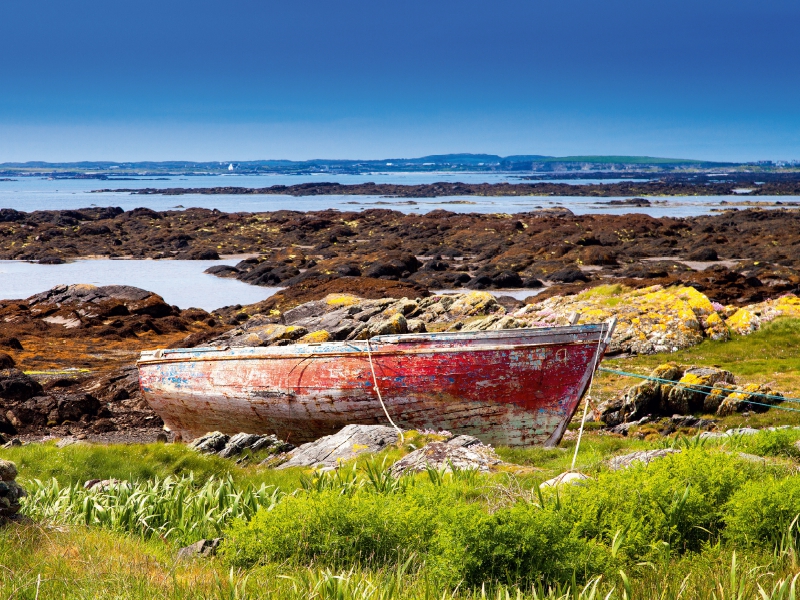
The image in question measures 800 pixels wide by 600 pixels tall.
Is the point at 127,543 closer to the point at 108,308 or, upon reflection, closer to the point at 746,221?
the point at 108,308

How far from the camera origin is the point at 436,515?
6117mm

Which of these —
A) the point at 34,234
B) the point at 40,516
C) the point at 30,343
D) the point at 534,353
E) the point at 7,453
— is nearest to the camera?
the point at 40,516

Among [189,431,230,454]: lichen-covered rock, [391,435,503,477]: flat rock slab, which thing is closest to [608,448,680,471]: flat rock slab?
[391,435,503,477]: flat rock slab

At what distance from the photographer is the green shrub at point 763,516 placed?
5832 mm

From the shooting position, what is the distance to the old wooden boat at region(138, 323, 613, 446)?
12.2m

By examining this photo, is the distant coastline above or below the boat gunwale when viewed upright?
above

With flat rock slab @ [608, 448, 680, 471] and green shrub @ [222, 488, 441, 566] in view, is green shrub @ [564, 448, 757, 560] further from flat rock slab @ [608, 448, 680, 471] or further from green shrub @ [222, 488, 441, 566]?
flat rock slab @ [608, 448, 680, 471]

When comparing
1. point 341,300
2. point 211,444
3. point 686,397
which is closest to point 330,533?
point 211,444

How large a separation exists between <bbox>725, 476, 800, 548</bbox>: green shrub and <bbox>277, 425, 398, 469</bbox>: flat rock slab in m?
5.87

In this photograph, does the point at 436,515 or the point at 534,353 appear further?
the point at 534,353

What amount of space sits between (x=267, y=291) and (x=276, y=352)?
1044 inches

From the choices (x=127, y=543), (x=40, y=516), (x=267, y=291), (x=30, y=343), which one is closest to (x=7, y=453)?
(x=40, y=516)

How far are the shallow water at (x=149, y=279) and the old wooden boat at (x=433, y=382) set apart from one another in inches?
840

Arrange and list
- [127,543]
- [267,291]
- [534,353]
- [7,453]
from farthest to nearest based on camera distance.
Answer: [267,291], [534,353], [7,453], [127,543]
